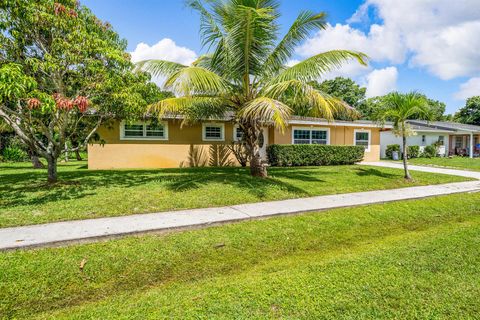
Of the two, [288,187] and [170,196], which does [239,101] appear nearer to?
[288,187]

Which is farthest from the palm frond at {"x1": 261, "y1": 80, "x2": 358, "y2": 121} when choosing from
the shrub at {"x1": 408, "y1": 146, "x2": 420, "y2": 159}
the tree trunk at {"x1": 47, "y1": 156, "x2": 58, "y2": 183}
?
the shrub at {"x1": 408, "y1": 146, "x2": 420, "y2": 159}

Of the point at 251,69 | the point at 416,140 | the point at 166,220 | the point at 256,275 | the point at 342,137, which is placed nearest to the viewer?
the point at 256,275

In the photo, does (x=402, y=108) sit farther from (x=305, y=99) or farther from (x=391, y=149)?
(x=391, y=149)

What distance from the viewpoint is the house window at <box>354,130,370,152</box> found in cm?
→ 1925

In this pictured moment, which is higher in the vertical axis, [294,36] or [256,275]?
Result: [294,36]

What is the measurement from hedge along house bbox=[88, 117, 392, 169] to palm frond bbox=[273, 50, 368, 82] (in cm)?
486

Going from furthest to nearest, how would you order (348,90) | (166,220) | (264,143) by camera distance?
(348,90) < (264,143) < (166,220)

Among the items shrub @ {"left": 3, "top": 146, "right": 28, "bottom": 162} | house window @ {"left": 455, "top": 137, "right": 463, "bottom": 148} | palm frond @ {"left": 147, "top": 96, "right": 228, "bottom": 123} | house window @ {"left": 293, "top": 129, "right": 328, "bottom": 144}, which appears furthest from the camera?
house window @ {"left": 455, "top": 137, "right": 463, "bottom": 148}

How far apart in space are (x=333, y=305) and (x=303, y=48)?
9.11 m

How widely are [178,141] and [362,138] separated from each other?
1307 cm

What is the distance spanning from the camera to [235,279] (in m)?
3.62

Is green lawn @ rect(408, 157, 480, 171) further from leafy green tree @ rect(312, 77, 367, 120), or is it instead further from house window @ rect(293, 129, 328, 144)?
leafy green tree @ rect(312, 77, 367, 120)

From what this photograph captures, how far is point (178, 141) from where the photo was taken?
15.2 meters

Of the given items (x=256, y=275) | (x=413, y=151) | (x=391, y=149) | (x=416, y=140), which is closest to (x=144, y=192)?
(x=256, y=275)
